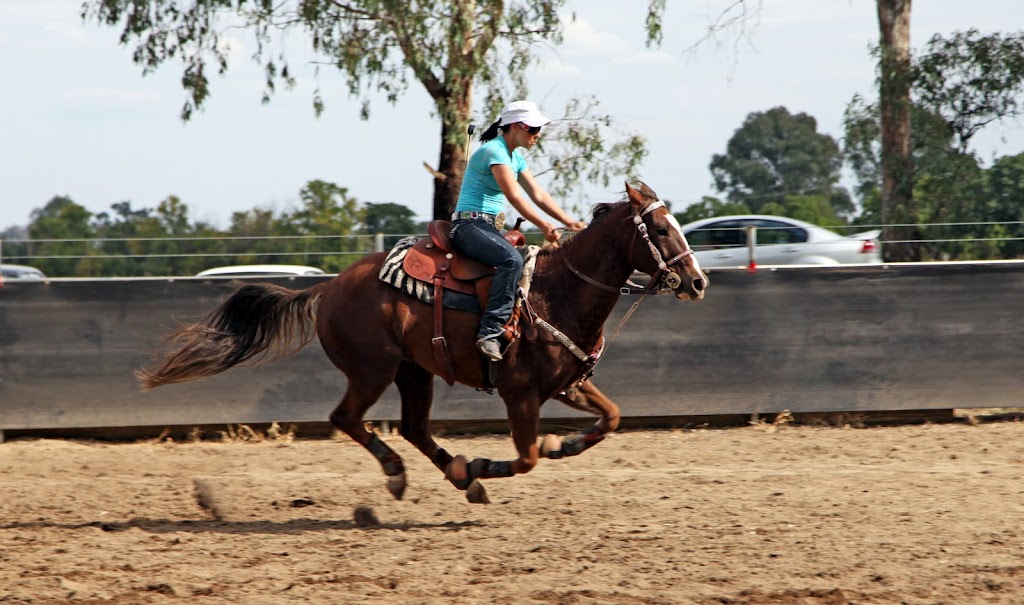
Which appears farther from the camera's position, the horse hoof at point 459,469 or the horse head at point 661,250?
the horse hoof at point 459,469

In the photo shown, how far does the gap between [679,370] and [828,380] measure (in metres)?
1.35

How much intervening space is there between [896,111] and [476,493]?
1571 cm

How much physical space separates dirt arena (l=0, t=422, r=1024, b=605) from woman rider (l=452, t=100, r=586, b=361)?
4.36 feet

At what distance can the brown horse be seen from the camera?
6824 millimetres

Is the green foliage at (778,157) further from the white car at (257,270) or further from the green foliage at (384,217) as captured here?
the white car at (257,270)

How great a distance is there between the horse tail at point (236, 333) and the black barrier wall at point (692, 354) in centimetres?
209

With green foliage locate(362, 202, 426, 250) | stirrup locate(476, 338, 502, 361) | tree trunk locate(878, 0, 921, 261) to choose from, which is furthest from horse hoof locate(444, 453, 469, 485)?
tree trunk locate(878, 0, 921, 261)

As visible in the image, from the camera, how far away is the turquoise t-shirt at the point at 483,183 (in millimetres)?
7007

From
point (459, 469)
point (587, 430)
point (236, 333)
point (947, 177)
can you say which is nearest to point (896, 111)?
point (947, 177)

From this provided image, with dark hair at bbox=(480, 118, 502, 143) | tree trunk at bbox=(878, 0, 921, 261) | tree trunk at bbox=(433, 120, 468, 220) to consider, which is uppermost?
tree trunk at bbox=(878, 0, 921, 261)

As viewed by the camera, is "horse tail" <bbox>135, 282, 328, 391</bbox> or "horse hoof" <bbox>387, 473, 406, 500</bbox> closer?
"horse hoof" <bbox>387, 473, 406, 500</bbox>

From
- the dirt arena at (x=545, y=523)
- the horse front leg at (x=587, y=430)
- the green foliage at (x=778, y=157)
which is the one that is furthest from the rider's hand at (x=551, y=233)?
the green foliage at (x=778, y=157)

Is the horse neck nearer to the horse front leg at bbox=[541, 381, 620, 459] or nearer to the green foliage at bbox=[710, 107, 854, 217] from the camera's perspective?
the horse front leg at bbox=[541, 381, 620, 459]

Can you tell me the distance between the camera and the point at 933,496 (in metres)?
7.33
